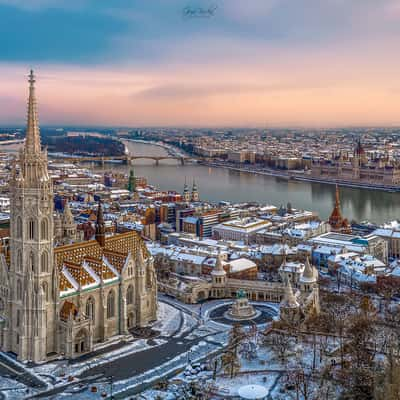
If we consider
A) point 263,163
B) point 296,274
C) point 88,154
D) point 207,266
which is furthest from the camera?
point 88,154

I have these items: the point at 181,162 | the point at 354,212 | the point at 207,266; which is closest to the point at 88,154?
the point at 181,162

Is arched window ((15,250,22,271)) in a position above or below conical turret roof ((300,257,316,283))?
above

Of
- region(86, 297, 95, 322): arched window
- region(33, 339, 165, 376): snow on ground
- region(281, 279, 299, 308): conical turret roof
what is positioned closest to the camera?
region(33, 339, 165, 376): snow on ground

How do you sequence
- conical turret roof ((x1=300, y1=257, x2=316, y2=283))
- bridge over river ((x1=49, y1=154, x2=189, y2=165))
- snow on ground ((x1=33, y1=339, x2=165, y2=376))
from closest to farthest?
snow on ground ((x1=33, y1=339, x2=165, y2=376)) < conical turret roof ((x1=300, y1=257, x2=316, y2=283)) < bridge over river ((x1=49, y1=154, x2=189, y2=165))

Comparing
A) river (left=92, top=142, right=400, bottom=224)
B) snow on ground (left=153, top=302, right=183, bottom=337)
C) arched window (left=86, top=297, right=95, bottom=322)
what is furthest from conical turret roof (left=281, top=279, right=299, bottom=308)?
river (left=92, top=142, right=400, bottom=224)

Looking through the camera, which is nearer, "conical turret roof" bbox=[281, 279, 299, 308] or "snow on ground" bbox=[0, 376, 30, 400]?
"snow on ground" bbox=[0, 376, 30, 400]

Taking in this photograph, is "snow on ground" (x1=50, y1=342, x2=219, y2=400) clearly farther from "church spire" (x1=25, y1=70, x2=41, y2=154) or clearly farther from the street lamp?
"church spire" (x1=25, y1=70, x2=41, y2=154)

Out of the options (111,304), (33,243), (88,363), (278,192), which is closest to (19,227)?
(33,243)

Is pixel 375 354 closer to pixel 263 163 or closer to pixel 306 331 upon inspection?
pixel 306 331
